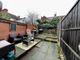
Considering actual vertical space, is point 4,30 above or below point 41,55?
above

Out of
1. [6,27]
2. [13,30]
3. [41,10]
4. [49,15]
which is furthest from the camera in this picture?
[49,15]

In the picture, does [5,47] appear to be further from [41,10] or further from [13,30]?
[41,10]

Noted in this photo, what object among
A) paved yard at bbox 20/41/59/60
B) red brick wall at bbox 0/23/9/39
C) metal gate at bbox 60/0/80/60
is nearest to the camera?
metal gate at bbox 60/0/80/60

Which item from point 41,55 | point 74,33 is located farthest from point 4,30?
point 74,33

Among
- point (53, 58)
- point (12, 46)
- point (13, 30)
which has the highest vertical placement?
point (13, 30)

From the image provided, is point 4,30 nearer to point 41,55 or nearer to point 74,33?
point 41,55

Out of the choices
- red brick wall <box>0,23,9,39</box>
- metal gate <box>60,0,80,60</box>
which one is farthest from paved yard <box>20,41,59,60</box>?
metal gate <box>60,0,80,60</box>

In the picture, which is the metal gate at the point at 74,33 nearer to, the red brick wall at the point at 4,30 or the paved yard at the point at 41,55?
the paved yard at the point at 41,55

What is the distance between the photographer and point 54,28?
18828 mm

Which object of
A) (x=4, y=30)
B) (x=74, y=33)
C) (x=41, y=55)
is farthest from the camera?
(x=4, y=30)

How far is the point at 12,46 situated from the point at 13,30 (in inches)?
207

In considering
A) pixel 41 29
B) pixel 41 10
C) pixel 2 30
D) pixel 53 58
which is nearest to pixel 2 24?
pixel 2 30

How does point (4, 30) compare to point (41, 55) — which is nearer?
point (41, 55)

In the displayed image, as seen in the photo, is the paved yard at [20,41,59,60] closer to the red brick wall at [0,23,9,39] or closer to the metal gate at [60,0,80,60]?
the red brick wall at [0,23,9,39]
